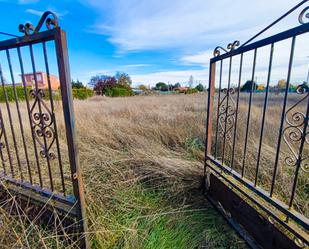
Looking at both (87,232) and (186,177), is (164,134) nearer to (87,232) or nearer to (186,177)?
(186,177)

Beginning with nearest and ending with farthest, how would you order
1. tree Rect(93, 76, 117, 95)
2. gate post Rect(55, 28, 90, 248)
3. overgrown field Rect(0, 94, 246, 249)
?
1. gate post Rect(55, 28, 90, 248)
2. overgrown field Rect(0, 94, 246, 249)
3. tree Rect(93, 76, 117, 95)

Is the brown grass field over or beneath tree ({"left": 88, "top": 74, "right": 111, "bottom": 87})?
beneath

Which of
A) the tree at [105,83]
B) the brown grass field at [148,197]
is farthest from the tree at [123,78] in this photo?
the brown grass field at [148,197]

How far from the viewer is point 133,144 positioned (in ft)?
9.33

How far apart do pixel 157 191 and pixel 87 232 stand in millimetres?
863

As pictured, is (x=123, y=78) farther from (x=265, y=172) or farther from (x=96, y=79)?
(x=265, y=172)

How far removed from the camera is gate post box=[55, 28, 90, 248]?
0.97m

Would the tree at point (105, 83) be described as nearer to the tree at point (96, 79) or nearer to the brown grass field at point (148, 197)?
the tree at point (96, 79)

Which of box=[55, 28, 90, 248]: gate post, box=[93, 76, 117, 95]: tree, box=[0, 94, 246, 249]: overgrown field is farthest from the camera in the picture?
box=[93, 76, 117, 95]: tree

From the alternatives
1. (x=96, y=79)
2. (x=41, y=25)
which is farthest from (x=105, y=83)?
(x=41, y=25)

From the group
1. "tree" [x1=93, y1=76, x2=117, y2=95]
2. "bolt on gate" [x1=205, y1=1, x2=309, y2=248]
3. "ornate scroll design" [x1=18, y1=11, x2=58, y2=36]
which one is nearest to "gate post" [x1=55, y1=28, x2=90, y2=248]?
"ornate scroll design" [x1=18, y1=11, x2=58, y2=36]

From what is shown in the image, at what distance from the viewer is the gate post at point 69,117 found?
97 cm

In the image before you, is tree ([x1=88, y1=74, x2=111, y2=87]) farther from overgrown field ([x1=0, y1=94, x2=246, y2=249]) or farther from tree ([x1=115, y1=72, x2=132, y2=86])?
overgrown field ([x1=0, y1=94, x2=246, y2=249])

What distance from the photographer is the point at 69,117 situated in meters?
1.06
